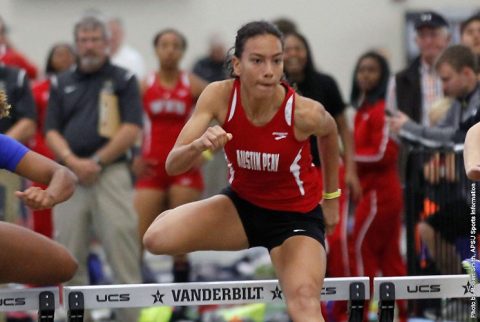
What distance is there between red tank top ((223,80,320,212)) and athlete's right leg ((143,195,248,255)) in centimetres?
16

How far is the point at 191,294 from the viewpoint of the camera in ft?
24.7

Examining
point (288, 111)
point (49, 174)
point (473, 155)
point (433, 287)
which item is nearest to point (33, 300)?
point (49, 174)

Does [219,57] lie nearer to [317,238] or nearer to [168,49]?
[168,49]

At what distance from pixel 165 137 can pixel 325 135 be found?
12.7 feet

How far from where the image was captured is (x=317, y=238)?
7.53 m

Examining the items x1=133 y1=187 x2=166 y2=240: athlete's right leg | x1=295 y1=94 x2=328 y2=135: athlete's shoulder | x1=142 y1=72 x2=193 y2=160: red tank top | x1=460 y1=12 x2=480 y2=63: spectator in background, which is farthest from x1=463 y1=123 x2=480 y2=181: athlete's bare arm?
x1=142 y1=72 x2=193 y2=160: red tank top

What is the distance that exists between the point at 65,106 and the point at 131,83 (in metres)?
0.52

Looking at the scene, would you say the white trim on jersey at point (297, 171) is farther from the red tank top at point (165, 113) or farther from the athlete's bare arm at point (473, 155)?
the red tank top at point (165, 113)

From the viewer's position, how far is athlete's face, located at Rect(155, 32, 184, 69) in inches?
457

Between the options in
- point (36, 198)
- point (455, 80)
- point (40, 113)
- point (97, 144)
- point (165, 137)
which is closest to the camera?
point (36, 198)

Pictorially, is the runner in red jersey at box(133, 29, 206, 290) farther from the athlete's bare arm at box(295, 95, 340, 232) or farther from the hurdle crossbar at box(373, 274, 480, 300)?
the hurdle crossbar at box(373, 274, 480, 300)

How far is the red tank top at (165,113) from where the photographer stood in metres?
11.5

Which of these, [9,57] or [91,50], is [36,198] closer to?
[91,50]

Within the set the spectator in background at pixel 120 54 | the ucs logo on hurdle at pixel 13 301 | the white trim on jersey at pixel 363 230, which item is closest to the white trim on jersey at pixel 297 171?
the ucs logo on hurdle at pixel 13 301
